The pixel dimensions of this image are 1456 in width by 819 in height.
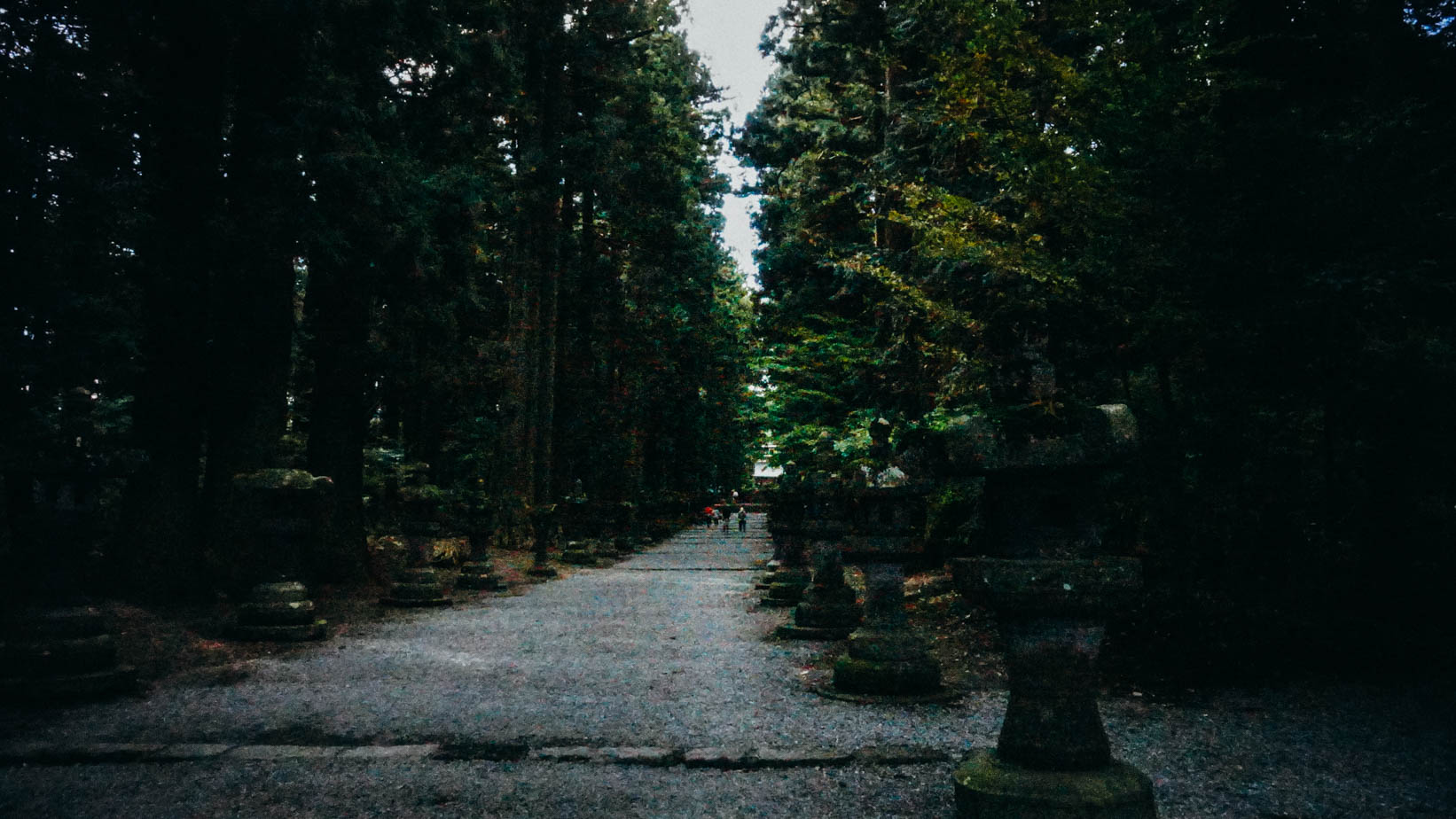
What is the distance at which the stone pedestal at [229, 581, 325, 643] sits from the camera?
824 centimetres

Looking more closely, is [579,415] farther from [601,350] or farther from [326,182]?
[326,182]

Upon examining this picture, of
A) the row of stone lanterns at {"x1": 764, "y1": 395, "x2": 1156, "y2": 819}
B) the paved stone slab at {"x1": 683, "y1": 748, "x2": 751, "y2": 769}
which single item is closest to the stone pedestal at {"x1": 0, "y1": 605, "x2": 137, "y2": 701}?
the paved stone slab at {"x1": 683, "y1": 748, "x2": 751, "y2": 769}

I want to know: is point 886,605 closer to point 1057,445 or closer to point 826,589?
point 826,589

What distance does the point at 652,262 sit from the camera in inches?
1043

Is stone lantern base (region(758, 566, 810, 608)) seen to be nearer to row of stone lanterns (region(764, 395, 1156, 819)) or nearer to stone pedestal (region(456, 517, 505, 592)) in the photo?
stone pedestal (region(456, 517, 505, 592))

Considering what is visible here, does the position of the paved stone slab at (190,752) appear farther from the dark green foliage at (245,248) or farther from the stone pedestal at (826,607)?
the stone pedestal at (826,607)

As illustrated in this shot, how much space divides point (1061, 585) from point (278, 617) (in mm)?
8084

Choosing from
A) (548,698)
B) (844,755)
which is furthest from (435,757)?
(844,755)

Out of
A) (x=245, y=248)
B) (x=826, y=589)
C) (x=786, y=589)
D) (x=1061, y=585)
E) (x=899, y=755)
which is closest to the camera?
(x=1061, y=585)

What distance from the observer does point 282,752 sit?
4633 mm

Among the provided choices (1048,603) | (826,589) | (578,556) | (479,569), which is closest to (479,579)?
(479,569)

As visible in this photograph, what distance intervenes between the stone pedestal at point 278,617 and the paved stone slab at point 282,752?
155 inches

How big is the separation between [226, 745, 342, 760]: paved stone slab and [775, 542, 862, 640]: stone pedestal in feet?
18.2

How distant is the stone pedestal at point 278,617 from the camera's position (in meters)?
8.24
